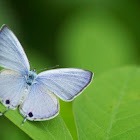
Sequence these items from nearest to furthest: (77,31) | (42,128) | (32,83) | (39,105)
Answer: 1. (42,128)
2. (39,105)
3. (32,83)
4. (77,31)

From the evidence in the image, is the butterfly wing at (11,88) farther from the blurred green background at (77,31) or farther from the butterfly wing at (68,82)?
the blurred green background at (77,31)

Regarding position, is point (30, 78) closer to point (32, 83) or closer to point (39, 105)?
point (32, 83)

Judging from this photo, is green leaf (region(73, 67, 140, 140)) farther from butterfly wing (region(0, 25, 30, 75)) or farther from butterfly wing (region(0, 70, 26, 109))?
butterfly wing (region(0, 25, 30, 75))

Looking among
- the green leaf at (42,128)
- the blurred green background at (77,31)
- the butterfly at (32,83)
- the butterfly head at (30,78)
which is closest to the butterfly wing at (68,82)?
the butterfly at (32,83)

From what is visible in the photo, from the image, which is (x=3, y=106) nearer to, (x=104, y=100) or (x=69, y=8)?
(x=104, y=100)

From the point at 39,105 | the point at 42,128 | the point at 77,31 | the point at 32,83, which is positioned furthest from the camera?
the point at 77,31

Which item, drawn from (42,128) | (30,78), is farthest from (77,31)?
(42,128)

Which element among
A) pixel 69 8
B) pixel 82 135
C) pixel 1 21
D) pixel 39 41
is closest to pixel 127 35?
pixel 69 8
